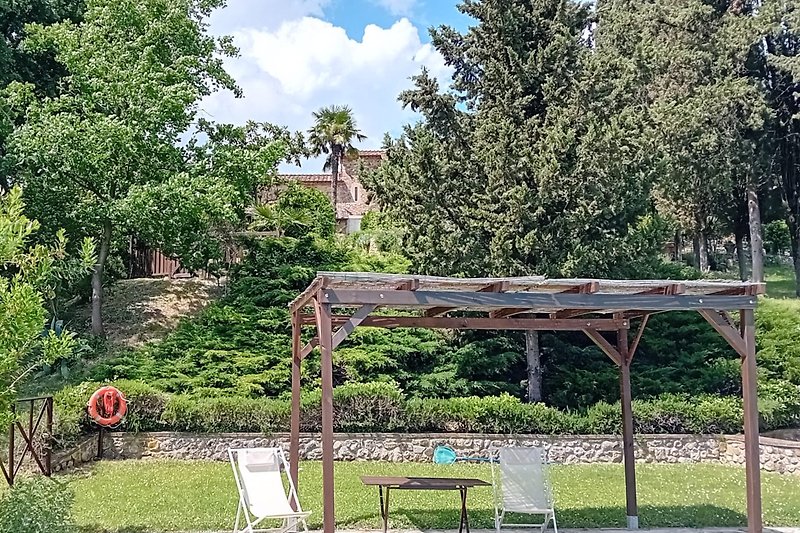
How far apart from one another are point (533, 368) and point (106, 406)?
8.59 meters

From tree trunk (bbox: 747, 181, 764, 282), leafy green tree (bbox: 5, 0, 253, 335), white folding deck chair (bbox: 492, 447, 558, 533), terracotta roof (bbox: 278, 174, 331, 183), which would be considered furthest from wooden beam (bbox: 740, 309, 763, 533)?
terracotta roof (bbox: 278, 174, 331, 183)

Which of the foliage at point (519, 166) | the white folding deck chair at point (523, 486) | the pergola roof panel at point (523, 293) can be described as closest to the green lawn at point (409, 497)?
the white folding deck chair at point (523, 486)

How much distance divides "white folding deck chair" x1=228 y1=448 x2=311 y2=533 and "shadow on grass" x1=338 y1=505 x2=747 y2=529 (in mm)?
1252

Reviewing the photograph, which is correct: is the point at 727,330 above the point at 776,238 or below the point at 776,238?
below

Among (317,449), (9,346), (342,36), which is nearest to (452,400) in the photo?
(317,449)

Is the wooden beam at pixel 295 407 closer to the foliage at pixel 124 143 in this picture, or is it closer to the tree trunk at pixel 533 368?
the tree trunk at pixel 533 368

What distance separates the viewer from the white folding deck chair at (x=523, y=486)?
24.7 feet

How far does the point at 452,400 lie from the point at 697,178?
16.7 m

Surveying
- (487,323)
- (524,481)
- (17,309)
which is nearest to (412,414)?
(524,481)

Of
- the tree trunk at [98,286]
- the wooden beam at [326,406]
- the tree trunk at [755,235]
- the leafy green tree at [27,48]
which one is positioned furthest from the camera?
the tree trunk at [755,235]

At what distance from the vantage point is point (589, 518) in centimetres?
875

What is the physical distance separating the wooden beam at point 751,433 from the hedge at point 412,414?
6.36 m

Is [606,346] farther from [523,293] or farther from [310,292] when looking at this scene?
[310,292]

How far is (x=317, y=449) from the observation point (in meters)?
12.9
